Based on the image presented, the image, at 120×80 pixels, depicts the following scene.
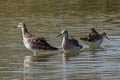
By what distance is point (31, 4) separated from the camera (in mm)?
27750

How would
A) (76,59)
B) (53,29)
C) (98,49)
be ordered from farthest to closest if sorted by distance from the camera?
(53,29)
(98,49)
(76,59)

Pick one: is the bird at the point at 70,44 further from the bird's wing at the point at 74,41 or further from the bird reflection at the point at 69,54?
the bird reflection at the point at 69,54

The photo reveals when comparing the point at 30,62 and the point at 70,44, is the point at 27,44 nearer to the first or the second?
the point at 30,62

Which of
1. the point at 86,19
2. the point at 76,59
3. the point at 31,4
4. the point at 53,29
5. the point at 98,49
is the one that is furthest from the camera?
the point at 31,4

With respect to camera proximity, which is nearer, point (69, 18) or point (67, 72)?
point (67, 72)

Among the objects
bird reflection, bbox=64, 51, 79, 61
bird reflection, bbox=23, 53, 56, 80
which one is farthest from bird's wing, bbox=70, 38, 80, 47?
bird reflection, bbox=23, 53, 56, 80

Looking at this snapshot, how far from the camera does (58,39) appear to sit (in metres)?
20.3

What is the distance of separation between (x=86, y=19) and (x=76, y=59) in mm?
6944

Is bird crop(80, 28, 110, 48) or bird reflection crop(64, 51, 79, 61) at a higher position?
bird crop(80, 28, 110, 48)

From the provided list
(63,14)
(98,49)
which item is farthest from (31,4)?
(98,49)

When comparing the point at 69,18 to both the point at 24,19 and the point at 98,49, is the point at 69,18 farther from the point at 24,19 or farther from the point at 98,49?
the point at 98,49

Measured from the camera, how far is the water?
1493 cm

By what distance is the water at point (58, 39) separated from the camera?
14.9 meters

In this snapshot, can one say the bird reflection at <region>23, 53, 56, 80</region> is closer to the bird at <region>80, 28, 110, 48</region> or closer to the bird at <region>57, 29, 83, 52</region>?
the bird at <region>57, 29, 83, 52</region>
